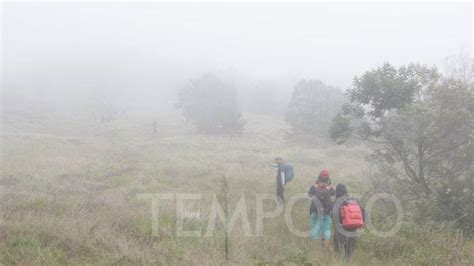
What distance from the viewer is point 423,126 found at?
1026 centimetres

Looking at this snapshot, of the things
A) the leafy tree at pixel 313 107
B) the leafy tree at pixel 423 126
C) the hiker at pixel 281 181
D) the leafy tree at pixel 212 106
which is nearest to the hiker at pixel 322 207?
the leafy tree at pixel 423 126

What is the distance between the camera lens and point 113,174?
1548cm

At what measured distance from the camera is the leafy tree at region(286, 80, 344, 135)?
35.7 m

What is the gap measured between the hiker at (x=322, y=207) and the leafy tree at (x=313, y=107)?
27.0 m

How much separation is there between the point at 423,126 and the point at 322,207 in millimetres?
3882

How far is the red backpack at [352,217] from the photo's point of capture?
7.29 m

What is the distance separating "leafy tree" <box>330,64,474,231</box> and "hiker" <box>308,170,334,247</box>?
8.98ft

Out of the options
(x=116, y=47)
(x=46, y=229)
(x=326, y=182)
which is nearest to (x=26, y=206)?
(x=46, y=229)

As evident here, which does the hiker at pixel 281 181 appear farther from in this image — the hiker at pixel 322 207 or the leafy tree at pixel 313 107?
the leafy tree at pixel 313 107

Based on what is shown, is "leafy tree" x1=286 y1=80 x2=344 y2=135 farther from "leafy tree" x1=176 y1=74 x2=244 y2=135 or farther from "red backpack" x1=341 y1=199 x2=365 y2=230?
"red backpack" x1=341 y1=199 x2=365 y2=230

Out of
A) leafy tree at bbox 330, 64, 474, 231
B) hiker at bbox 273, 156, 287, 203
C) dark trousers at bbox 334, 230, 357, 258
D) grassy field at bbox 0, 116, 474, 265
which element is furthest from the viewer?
hiker at bbox 273, 156, 287, 203

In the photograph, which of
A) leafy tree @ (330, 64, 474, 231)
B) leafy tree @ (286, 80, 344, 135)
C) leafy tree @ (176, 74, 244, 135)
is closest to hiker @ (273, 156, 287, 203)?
leafy tree @ (330, 64, 474, 231)

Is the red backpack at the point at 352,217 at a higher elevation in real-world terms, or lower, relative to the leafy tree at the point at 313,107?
lower

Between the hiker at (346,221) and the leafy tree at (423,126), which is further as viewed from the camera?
the leafy tree at (423,126)
